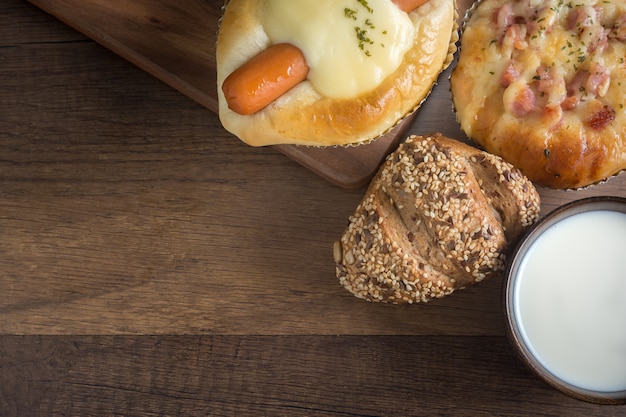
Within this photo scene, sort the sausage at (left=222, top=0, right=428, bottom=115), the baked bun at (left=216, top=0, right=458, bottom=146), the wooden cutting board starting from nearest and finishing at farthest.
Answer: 1. the sausage at (left=222, top=0, right=428, bottom=115)
2. the baked bun at (left=216, top=0, right=458, bottom=146)
3. the wooden cutting board

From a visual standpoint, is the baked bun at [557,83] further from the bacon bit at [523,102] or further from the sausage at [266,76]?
the sausage at [266,76]

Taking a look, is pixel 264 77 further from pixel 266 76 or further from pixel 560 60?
pixel 560 60

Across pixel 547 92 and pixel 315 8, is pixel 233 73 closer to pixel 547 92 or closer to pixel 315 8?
pixel 315 8

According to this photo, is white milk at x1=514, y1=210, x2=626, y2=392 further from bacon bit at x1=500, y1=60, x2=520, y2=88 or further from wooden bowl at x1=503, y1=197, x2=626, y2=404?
bacon bit at x1=500, y1=60, x2=520, y2=88

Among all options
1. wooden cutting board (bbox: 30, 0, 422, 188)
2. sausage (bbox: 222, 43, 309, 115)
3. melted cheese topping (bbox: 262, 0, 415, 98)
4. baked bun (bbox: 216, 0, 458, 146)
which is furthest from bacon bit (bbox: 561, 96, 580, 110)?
sausage (bbox: 222, 43, 309, 115)

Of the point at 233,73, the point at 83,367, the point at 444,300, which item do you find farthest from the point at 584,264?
the point at 83,367
